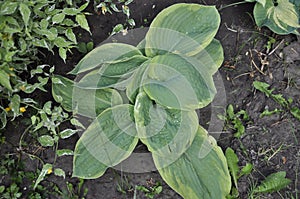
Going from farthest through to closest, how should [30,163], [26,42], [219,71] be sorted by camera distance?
[219,71], [30,163], [26,42]

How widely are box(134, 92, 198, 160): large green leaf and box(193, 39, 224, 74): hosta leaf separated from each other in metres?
0.21

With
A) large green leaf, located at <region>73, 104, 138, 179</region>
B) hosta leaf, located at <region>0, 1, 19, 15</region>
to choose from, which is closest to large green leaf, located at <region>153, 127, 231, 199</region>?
large green leaf, located at <region>73, 104, 138, 179</region>

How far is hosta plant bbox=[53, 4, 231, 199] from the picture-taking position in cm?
160

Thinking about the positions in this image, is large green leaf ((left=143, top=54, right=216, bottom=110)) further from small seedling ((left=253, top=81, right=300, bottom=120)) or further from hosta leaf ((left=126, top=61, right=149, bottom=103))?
small seedling ((left=253, top=81, right=300, bottom=120))

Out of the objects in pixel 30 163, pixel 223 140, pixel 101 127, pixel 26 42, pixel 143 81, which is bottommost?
pixel 223 140

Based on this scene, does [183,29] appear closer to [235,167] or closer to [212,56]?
[212,56]

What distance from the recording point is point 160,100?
1.55 meters

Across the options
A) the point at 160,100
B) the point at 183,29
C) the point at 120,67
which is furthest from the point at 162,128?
the point at 183,29

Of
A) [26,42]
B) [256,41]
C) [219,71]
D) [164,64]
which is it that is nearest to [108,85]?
[164,64]

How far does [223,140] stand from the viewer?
182 centimetres

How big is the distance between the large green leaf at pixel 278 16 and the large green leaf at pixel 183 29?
0.27 metres

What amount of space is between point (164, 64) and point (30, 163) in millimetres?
638

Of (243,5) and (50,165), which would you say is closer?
(50,165)

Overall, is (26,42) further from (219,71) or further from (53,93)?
(219,71)
